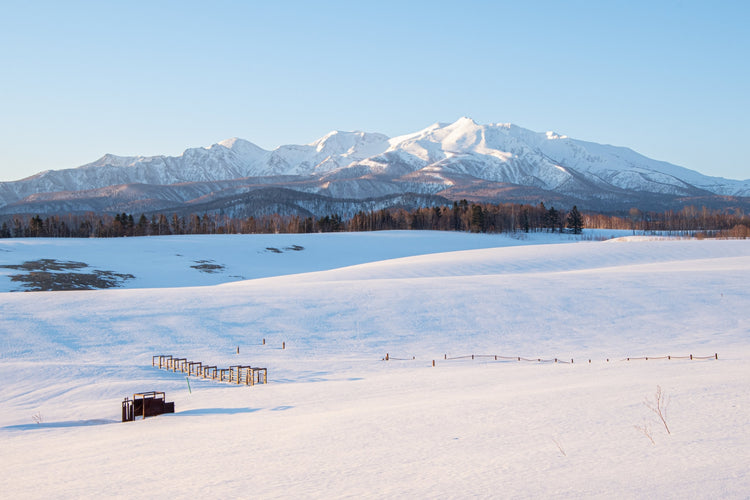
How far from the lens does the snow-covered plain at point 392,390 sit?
9.34 metres

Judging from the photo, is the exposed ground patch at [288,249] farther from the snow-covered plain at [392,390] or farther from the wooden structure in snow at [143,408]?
the wooden structure in snow at [143,408]

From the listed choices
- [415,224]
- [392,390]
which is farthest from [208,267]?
[415,224]

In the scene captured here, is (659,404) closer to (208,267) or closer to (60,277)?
(60,277)

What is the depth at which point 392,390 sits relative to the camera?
19.7 m

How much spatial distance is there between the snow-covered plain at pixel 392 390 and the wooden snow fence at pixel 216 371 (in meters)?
0.96

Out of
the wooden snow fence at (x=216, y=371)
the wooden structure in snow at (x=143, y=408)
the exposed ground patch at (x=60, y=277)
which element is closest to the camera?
the wooden structure in snow at (x=143, y=408)

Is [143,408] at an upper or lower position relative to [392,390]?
lower

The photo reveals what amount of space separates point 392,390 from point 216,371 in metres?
10.3

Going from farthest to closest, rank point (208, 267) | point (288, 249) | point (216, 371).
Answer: point (288, 249)
point (208, 267)
point (216, 371)

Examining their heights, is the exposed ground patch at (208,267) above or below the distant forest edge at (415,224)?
below

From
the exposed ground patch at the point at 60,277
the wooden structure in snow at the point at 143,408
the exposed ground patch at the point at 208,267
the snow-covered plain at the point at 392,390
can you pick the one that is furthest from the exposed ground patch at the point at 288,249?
the wooden structure in snow at the point at 143,408

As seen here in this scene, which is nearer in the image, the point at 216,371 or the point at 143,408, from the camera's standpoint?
the point at 143,408

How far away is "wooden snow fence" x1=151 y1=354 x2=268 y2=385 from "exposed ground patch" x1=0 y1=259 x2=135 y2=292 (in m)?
42.7

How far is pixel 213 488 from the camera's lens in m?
9.27
